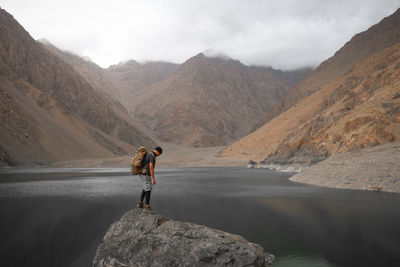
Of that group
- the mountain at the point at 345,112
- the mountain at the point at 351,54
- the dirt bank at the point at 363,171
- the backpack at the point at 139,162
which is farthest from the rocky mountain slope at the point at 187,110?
the backpack at the point at 139,162

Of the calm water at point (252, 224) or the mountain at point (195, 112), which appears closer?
the calm water at point (252, 224)

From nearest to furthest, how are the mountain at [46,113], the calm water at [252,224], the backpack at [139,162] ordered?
the backpack at [139,162], the calm water at [252,224], the mountain at [46,113]

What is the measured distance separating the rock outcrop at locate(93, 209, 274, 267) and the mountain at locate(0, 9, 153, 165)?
6374cm

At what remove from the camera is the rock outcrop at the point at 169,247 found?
702 centimetres

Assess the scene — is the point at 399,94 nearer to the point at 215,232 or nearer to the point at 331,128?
the point at 331,128

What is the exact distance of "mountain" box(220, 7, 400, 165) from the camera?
3572 cm

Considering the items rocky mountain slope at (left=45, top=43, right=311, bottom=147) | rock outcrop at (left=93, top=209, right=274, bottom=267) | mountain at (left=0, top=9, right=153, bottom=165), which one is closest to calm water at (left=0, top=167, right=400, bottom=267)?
rock outcrop at (left=93, top=209, right=274, bottom=267)

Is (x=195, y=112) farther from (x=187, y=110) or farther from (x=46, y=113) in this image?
(x=46, y=113)

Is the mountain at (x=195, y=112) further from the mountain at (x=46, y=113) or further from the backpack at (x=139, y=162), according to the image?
the backpack at (x=139, y=162)

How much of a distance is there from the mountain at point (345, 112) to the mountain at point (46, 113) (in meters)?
44.3

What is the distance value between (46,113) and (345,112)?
256ft

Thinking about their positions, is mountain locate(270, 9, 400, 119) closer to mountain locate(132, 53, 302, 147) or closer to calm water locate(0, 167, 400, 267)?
mountain locate(132, 53, 302, 147)

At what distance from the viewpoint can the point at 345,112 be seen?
50.1 metres

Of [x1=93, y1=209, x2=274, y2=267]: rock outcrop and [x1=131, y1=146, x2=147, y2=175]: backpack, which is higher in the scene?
[x1=131, y1=146, x2=147, y2=175]: backpack
